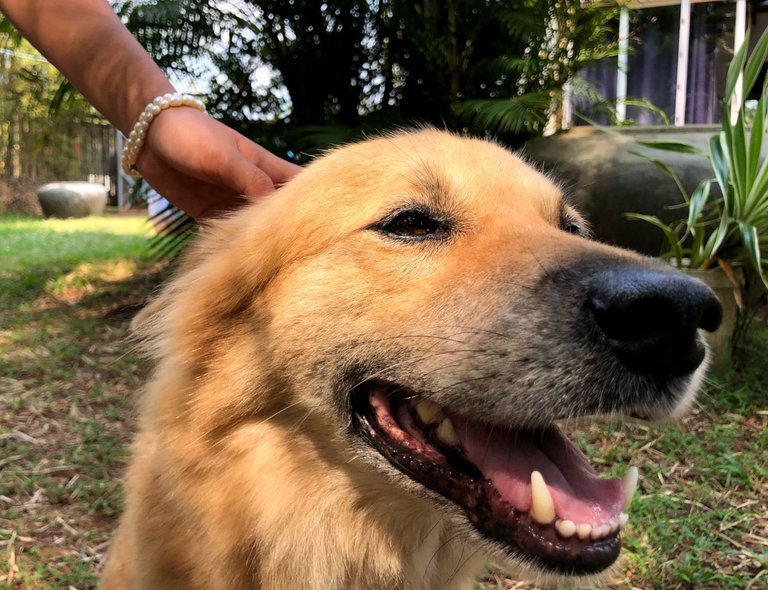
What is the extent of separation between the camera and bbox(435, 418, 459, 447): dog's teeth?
172 centimetres

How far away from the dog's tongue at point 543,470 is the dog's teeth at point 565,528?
2cm

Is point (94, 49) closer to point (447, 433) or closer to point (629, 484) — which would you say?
point (447, 433)

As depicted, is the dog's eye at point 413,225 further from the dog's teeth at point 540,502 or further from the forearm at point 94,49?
the forearm at point 94,49

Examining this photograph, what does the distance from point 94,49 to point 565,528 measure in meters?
2.35

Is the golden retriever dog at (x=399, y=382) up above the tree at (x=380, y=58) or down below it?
below

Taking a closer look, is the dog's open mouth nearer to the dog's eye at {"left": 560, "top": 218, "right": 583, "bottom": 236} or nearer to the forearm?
the dog's eye at {"left": 560, "top": 218, "right": 583, "bottom": 236}

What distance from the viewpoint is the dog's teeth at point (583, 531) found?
1521mm

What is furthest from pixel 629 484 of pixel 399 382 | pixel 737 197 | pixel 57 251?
pixel 57 251

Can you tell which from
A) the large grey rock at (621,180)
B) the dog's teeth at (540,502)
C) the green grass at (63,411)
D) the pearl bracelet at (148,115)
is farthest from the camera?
the large grey rock at (621,180)

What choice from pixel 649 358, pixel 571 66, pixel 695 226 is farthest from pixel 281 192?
pixel 571 66

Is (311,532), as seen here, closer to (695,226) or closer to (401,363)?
(401,363)

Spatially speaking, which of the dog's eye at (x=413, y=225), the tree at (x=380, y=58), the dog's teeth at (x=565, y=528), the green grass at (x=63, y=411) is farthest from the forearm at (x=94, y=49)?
the tree at (x=380, y=58)

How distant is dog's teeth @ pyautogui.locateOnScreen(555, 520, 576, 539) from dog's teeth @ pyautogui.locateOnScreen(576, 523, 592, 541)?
0.01 m

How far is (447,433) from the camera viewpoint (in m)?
1.74
